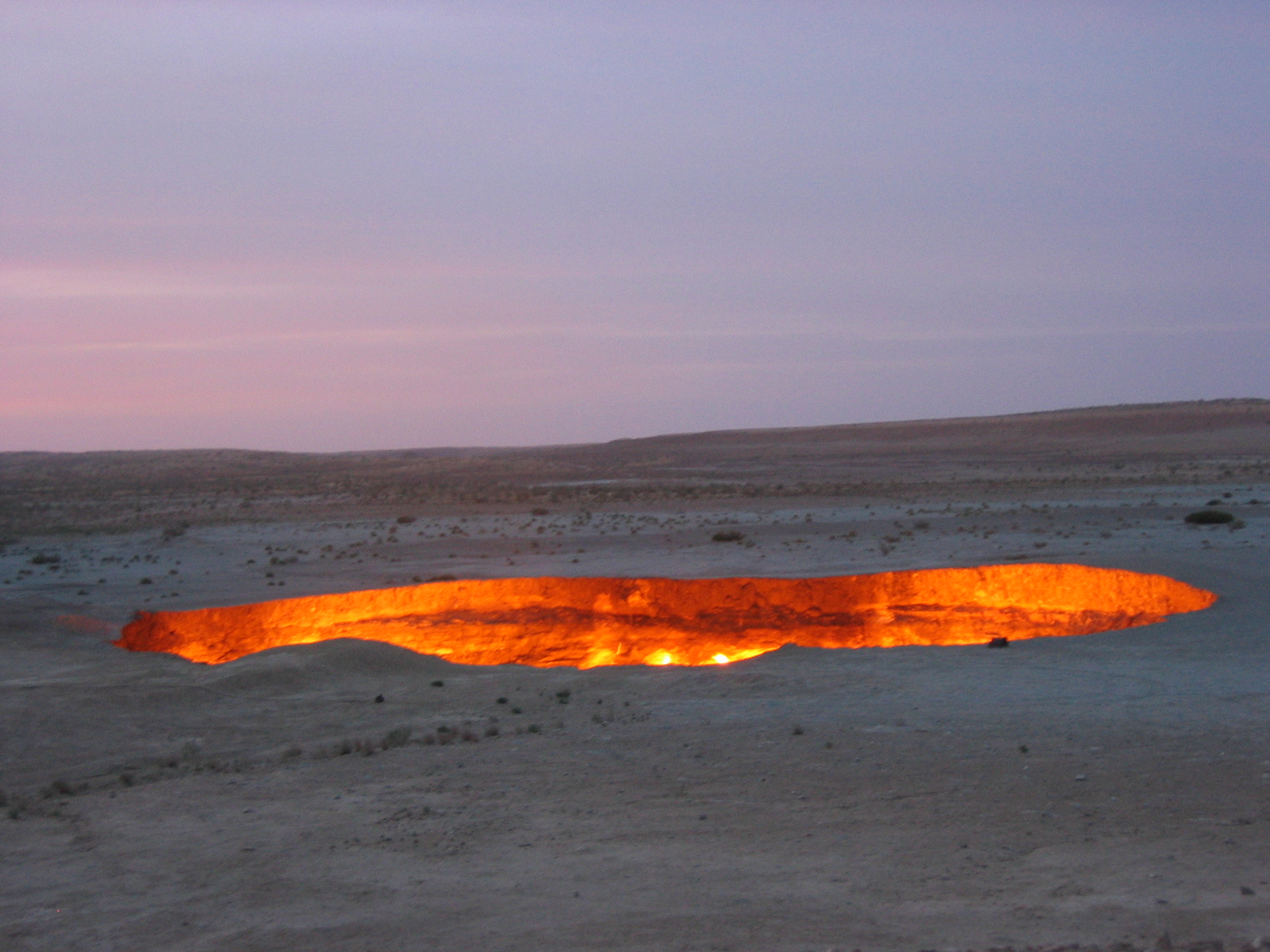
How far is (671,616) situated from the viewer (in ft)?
59.5

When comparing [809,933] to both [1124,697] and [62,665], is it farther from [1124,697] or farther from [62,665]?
[62,665]

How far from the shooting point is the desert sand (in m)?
4.78

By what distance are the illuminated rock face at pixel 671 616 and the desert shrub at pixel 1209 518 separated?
30.6 ft

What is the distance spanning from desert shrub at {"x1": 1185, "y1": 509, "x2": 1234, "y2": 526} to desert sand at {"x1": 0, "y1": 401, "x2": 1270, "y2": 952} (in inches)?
229

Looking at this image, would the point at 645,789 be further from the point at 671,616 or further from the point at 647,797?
the point at 671,616

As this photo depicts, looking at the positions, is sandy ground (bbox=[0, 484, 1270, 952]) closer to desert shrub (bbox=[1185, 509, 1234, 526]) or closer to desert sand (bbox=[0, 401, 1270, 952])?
desert sand (bbox=[0, 401, 1270, 952])

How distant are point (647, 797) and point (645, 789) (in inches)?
7.9

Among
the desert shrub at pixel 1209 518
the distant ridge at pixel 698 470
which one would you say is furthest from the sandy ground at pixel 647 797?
the distant ridge at pixel 698 470

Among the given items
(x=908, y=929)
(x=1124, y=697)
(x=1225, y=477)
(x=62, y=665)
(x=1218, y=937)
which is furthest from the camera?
(x=1225, y=477)

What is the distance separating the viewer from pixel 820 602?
1773 centimetres

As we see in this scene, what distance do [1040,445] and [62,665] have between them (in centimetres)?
7692

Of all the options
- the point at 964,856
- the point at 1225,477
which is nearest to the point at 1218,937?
the point at 964,856

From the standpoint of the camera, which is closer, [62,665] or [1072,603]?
[62,665]

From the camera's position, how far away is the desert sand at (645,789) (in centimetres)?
478
